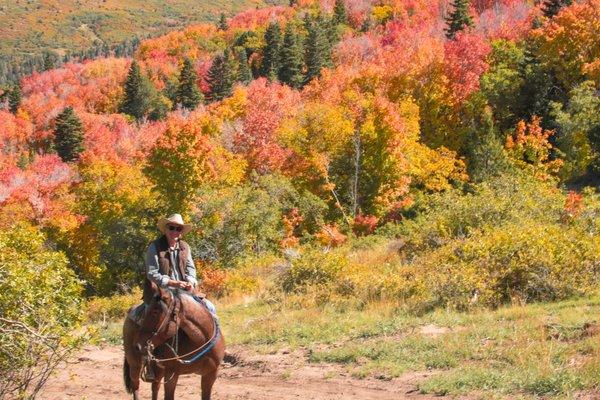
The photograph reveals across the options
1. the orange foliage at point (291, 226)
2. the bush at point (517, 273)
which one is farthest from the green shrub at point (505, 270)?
the orange foliage at point (291, 226)

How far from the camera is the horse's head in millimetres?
8086

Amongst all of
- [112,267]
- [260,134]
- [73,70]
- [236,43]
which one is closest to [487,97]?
[260,134]

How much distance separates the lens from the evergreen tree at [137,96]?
8881cm

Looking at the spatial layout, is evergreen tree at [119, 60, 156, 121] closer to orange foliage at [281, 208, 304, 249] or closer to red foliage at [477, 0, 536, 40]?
red foliage at [477, 0, 536, 40]

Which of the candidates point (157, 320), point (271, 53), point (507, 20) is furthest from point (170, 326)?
point (271, 53)

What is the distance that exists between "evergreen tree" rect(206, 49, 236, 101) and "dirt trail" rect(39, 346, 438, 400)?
67.9 meters

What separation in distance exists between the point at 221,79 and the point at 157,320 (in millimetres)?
74167

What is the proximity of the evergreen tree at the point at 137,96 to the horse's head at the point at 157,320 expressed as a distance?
84.9 m

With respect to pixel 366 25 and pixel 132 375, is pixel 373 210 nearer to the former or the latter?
pixel 132 375

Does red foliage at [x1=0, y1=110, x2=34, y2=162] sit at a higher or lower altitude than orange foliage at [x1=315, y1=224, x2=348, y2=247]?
lower

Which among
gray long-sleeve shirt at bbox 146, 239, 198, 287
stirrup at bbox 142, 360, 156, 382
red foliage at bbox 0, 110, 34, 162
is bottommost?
red foliage at bbox 0, 110, 34, 162

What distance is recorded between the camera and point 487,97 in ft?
139

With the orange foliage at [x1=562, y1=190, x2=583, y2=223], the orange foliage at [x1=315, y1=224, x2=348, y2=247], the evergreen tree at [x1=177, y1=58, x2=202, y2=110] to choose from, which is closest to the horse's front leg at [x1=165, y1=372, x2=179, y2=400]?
the orange foliage at [x1=562, y1=190, x2=583, y2=223]

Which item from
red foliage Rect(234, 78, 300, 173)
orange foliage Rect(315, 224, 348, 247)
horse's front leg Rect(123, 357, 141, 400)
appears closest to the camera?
horse's front leg Rect(123, 357, 141, 400)
